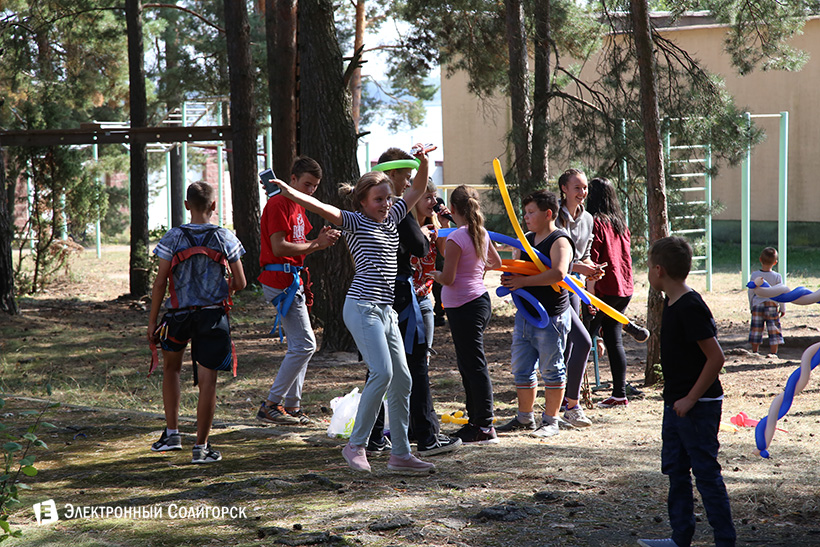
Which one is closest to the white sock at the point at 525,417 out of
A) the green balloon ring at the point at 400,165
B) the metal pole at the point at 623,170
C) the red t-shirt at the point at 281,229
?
the red t-shirt at the point at 281,229

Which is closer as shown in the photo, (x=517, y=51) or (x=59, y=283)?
(x=517, y=51)

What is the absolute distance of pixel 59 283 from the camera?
16.8 m

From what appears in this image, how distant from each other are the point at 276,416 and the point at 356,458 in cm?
168

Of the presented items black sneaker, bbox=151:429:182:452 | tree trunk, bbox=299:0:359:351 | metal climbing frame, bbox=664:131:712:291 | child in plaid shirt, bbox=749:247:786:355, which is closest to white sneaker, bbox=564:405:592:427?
black sneaker, bbox=151:429:182:452

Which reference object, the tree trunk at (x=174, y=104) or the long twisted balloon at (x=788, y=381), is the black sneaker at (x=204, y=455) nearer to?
the long twisted balloon at (x=788, y=381)

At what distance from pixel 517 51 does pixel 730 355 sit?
15.9ft

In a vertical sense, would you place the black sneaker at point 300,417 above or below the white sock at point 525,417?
below

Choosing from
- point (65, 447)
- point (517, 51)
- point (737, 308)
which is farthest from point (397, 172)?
point (737, 308)

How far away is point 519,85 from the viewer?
36.1ft

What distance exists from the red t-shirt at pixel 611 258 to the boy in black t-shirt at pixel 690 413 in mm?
2943

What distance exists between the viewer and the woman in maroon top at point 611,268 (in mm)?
6348

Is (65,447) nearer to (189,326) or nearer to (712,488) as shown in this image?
(189,326)

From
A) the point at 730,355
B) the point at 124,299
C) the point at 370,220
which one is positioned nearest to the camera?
the point at 370,220

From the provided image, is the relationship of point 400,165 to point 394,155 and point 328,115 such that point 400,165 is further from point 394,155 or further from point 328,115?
point 328,115
